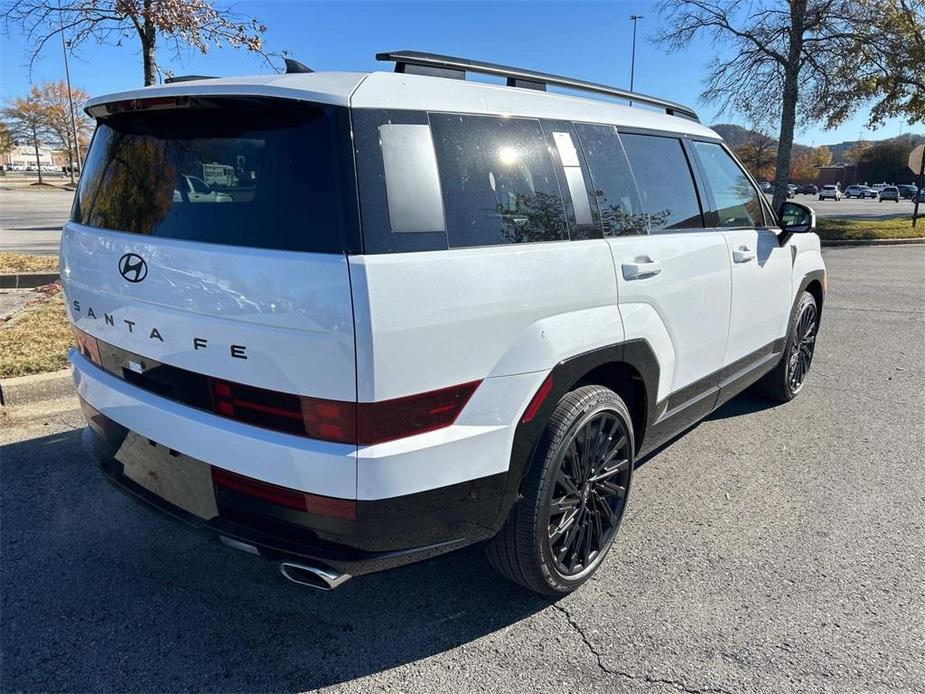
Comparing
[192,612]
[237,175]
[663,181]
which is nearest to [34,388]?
[192,612]

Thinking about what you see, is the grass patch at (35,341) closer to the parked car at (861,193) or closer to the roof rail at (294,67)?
the roof rail at (294,67)

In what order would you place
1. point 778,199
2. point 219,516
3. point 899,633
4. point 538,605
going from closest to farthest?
point 219,516, point 899,633, point 538,605, point 778,199

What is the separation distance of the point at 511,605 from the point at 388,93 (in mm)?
2022

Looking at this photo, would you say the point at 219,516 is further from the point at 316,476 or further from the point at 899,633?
the point at 899,633

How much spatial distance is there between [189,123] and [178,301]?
2.09 feet

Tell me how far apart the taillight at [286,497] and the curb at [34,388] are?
3.21 metres

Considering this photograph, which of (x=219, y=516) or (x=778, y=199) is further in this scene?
(x=778, y=199)

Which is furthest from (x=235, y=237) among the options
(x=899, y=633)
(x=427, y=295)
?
(x=899, y=633)

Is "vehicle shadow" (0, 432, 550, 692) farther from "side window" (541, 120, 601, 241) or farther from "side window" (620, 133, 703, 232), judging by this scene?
"side window" (620, 133, 703, 232)

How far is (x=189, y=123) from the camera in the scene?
2.24m

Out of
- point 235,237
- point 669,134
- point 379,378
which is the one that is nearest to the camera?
point 379,378

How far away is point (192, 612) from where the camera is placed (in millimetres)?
2566

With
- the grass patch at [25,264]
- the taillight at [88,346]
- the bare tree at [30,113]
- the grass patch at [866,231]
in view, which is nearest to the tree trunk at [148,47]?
the grass patch at [25,264]

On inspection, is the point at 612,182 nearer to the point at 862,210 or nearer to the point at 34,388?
the point at 34,388
